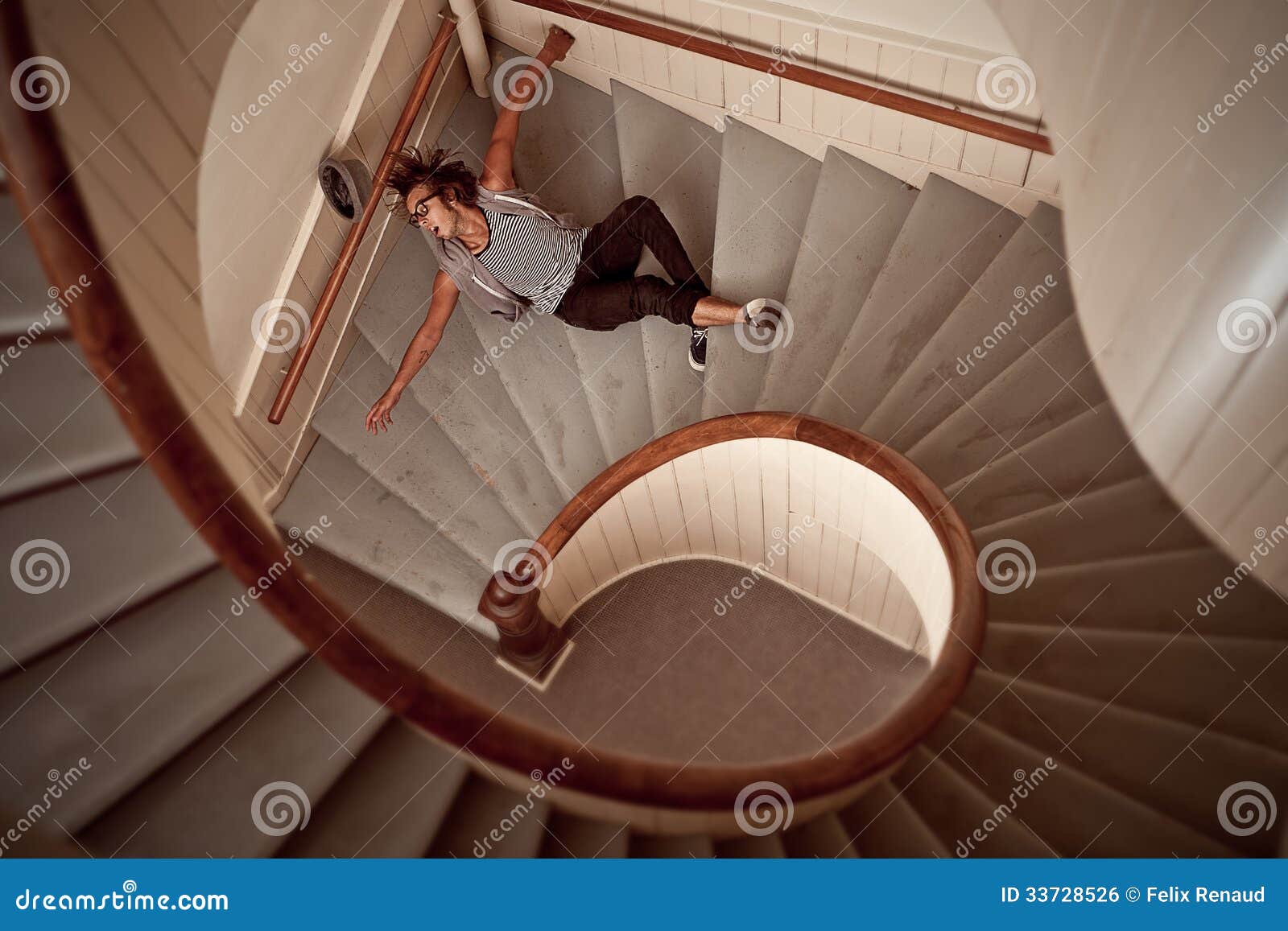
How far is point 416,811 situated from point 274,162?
6.88 feet

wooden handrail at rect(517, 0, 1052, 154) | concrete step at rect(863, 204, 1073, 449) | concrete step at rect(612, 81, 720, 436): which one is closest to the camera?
wooden handrail at rect(517, 0, 1052, 154)

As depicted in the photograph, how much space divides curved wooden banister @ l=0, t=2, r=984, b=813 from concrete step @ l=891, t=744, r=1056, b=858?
0.61 metres

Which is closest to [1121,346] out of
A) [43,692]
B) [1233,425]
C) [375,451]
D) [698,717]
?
[1233,425]

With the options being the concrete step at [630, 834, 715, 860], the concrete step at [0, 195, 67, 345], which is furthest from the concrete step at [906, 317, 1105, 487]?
the concrete step at [0, 195, 67, 345]

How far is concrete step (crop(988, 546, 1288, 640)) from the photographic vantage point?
2441mm

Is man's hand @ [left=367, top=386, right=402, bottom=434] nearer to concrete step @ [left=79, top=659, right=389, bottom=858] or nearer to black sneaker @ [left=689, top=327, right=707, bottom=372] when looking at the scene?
black sneaker @ [left=689, top=327, right=707, bottom=372]

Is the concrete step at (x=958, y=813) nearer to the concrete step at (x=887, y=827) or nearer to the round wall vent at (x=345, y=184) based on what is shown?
the concrete step at (x=887, y=827)

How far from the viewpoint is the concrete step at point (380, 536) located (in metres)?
3.47

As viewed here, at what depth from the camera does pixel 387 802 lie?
7.02 feet

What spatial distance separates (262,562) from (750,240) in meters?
2.22

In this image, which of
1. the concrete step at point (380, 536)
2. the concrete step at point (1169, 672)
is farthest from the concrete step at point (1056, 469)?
the concrete step at point (380, 536)

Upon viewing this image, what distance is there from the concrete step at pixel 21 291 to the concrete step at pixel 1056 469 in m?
2.50

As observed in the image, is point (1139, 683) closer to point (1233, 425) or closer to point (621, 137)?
point (1233, 425)

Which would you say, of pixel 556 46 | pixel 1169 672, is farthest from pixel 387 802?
pixel 556 46
